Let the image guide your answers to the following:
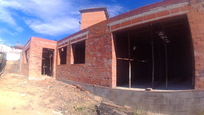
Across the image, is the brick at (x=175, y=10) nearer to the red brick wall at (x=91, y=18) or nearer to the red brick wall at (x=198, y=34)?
the red brick wall at (x=198, y=34)

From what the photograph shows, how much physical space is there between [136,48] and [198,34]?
504 centimetres

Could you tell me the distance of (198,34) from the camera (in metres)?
4.22

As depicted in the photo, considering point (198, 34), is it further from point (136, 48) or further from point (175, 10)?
point (136, 48)

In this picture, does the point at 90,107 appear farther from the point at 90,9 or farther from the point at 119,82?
the point at 90,9

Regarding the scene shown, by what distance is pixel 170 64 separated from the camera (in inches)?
404

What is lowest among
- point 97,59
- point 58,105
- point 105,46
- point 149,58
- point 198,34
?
point 58,105

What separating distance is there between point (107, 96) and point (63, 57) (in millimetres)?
6853

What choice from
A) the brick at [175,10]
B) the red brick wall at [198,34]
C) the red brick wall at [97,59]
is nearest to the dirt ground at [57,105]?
the red brick wall at [97,59]

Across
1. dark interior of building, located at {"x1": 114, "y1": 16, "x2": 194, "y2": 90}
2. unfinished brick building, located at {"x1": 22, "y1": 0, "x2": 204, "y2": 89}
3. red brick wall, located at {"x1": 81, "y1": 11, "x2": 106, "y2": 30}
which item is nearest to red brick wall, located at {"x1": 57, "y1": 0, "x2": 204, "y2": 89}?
unfinished brick building, located at {"x1": 22, "y1": 0, "x2": 204, "y2": 89}

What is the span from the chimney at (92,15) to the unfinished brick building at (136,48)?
297 inches

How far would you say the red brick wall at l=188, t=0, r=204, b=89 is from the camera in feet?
13.4

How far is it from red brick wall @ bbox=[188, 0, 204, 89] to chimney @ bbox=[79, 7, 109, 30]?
13.6 m

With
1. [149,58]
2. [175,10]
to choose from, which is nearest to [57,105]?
[175,10]

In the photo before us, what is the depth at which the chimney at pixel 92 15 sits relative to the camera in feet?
56.3
